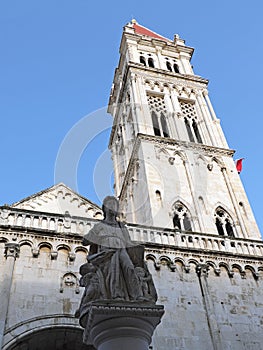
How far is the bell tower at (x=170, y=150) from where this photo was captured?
20.3 m

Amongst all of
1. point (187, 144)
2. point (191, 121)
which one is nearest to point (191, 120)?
point (191, 121)

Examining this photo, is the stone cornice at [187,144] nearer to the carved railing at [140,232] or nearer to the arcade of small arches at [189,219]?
the arcade of small arches at [189,219]

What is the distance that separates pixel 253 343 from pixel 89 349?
4.83m

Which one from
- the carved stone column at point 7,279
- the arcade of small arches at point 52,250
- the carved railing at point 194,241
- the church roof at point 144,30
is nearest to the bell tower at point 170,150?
the carved railing at point 194,241

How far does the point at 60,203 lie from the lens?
16.8 metres

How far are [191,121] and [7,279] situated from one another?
57.6ft

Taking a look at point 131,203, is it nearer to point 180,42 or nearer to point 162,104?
point 162,104

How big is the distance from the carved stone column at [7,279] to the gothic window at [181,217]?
29.3ft

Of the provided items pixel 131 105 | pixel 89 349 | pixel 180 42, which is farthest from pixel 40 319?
pixel 180 42

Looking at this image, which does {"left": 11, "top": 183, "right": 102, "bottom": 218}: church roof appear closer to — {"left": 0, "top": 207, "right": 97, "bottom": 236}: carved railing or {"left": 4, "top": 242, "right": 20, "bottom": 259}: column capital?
{"left": 0, "top": 207, "right": 97, "bottom": 236}: carved railing

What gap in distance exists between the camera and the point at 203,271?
14.0 m

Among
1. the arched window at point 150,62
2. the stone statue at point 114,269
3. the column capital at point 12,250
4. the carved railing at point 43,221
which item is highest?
the arched window at point 150,62

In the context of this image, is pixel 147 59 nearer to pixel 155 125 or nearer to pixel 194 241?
pixel 155 125

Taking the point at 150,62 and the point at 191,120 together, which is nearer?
the point at 191,120
